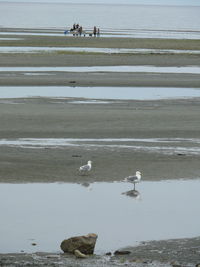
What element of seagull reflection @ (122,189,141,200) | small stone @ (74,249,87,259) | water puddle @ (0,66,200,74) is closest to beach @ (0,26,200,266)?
small stone @ (74,249,87,259)

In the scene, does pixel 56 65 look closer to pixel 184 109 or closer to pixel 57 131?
pixel 184 109

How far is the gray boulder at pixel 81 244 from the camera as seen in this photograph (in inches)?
457

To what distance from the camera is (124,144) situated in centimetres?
2097

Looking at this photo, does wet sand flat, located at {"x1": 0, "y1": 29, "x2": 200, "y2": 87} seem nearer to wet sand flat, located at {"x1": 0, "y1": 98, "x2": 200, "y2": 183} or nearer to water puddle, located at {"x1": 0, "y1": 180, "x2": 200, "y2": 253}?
wet sand flat, located at {"x1": 0, "y1": 98, "x2": 200, "y2": 183}

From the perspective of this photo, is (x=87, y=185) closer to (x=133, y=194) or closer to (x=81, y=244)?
(x=133, y=194)

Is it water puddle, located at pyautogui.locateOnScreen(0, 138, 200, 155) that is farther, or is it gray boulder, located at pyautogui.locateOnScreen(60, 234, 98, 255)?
water puddle, located at pyautogui.locateOnScreen(0, 138, 200, 155)

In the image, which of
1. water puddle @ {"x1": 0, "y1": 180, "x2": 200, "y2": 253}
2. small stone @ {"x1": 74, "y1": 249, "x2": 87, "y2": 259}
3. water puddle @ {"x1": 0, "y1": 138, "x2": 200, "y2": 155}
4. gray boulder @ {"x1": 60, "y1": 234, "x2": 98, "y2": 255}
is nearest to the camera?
small stone @ {"x1": 74, "y1": 249, "x2": 87, "y2": 259}

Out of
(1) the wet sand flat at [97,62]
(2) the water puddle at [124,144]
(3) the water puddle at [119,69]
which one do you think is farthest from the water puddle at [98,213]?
(3) the water puddle at [119,69]

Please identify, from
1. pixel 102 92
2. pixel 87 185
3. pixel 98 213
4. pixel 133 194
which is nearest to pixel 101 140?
pixel 87 185

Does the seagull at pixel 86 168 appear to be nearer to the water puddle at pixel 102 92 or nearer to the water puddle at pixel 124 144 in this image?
the water puddle at pixel 124 144

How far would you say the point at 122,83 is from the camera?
3650 centimetres

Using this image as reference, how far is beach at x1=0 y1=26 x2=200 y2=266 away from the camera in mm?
12211

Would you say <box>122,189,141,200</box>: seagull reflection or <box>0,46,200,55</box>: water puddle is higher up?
<box>0,46,200,55</box>: water puddle

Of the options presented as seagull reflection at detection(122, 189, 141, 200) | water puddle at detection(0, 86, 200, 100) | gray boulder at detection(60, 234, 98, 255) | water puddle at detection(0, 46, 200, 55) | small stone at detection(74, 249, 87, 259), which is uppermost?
water puddle at detection(0, 46, 200, 55)
